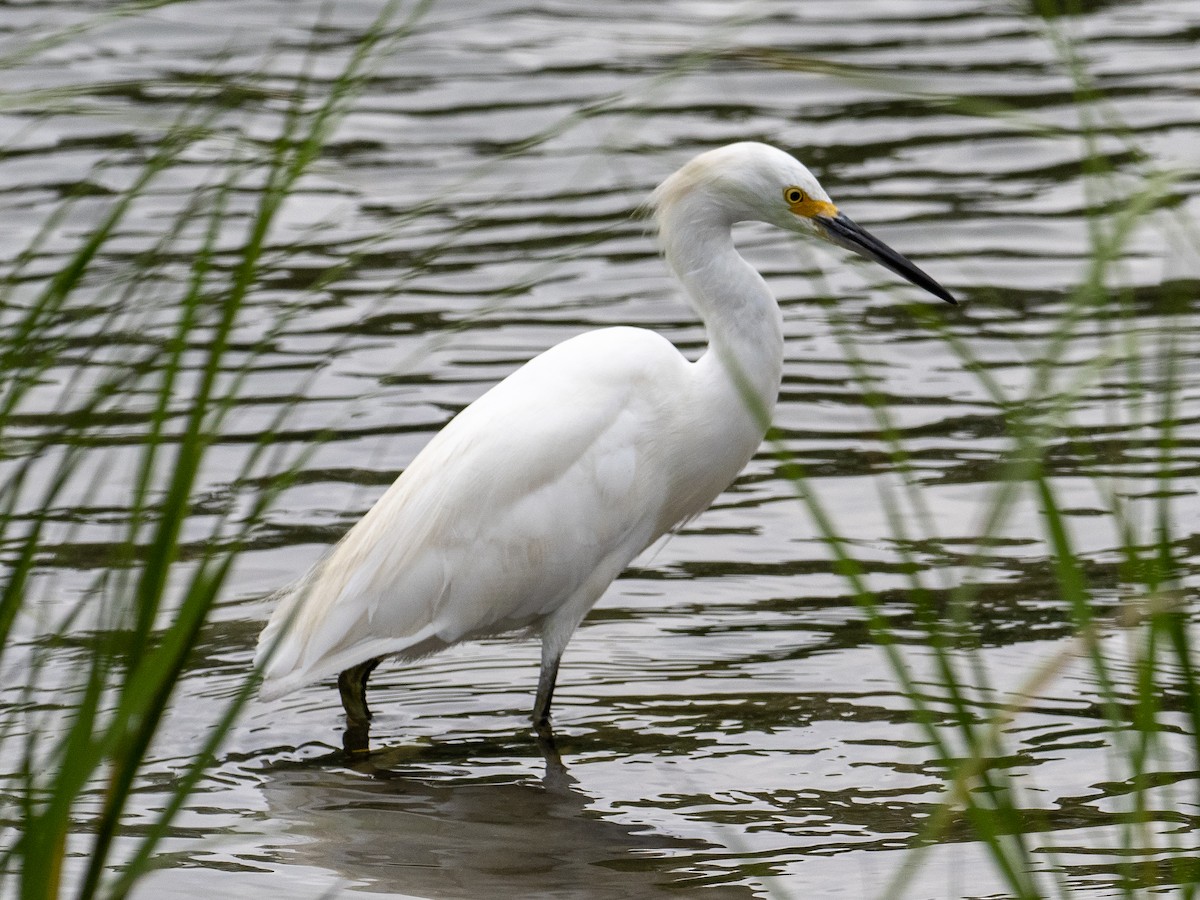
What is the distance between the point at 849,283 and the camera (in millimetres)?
8406

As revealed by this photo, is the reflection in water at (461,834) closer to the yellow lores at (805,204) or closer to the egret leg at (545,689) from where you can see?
the egret leg at (545,689)

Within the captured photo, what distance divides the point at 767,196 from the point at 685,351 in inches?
111

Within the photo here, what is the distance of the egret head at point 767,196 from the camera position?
4965 millimetres

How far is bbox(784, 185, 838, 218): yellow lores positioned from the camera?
16.4 feet

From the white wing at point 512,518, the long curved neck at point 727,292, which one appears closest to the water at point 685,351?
the long curved neck at point 727,292

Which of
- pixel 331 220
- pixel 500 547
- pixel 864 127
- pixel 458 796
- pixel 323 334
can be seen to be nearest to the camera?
pixel 331 220

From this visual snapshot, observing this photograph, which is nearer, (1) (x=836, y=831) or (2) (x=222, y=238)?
(1) (x=836, y=831)

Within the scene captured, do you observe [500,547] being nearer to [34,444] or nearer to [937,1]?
[34,444]

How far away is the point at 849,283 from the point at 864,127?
78.4 inches

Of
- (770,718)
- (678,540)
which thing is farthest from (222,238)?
(770,718)

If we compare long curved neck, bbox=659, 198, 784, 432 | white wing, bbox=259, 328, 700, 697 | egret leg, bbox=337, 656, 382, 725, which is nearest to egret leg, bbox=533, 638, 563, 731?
white wing, bbox=259, 328, 700, 697

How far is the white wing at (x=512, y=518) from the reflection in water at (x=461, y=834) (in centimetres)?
34

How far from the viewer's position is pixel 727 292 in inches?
196

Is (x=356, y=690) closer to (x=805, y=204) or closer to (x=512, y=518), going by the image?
(x=512, y=518)
